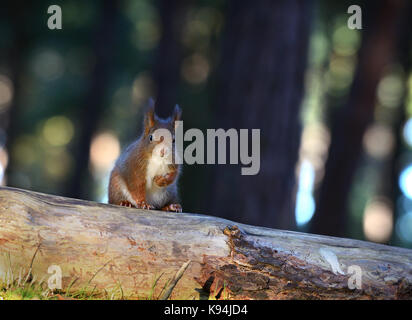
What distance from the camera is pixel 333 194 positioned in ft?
26.2

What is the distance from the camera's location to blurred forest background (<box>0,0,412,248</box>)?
5.87 m

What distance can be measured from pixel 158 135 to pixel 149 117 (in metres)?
0.20

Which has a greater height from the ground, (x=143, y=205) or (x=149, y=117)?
(x=149, y=117)

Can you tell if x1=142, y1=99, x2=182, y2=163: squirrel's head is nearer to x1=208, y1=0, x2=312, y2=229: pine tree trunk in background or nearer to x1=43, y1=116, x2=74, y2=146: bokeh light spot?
x1=208, y1=0, x2=312, y2=229: pine tree trunk in background

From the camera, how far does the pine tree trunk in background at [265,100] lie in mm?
5676

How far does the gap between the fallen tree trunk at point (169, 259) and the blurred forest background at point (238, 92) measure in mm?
1691

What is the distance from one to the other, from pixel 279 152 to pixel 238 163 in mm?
495

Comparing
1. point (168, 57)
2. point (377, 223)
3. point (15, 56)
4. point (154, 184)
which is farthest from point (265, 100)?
point (377, 223)

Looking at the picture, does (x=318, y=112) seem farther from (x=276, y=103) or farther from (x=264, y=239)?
(x=264, y=239)

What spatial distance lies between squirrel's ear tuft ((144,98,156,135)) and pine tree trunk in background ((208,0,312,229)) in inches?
62.9

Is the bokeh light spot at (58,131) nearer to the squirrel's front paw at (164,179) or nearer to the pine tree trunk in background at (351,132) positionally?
the pine tree trunk in background at (351,132)

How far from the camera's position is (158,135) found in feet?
14.1

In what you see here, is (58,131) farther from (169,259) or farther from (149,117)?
(169,259)
